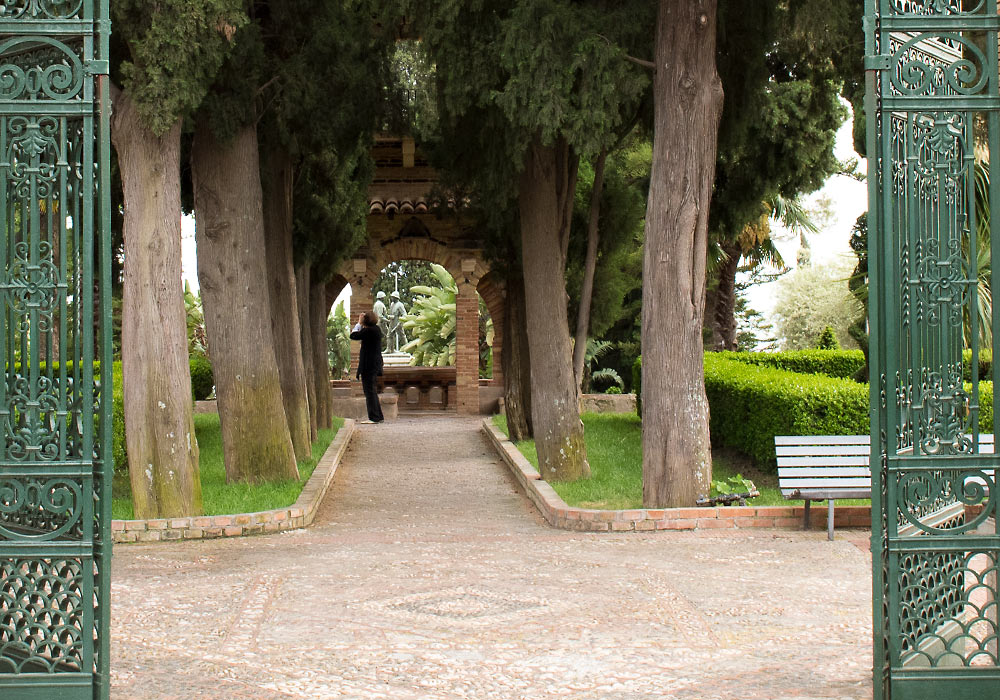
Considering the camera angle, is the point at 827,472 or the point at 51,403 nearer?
the point at 51,403

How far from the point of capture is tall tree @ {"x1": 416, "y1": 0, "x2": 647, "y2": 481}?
9070 millimetres

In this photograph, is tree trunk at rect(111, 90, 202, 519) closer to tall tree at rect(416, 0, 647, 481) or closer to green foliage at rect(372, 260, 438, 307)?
tall tree at rect(416, 0, 647, 481)

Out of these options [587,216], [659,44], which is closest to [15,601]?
[659,44]

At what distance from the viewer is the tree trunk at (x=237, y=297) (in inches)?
409

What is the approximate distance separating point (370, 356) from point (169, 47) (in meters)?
11.2

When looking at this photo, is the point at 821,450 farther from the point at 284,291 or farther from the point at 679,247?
the point at 284,291

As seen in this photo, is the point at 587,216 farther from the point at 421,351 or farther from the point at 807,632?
the point at 421,351

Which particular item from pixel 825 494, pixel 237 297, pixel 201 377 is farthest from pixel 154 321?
pixel 201 377

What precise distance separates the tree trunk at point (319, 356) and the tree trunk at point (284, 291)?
3.80m

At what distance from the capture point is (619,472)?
11.7m

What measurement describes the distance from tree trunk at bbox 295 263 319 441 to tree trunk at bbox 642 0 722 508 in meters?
7.22

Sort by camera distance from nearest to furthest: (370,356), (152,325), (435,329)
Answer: (152,325) < (370,356) < (435,329)

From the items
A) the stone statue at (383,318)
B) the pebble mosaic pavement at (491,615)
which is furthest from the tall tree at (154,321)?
the stone statue at (383,318)

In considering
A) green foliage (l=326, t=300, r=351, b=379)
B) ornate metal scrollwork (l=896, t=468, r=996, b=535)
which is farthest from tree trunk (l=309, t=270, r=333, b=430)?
ornate metal scrollwork (l=896, t=468, r=996, b=535)
